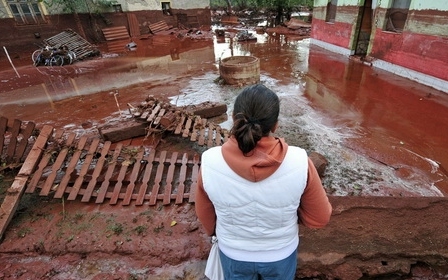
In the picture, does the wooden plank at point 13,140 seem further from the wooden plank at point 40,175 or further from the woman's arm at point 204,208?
the woman's arm at point 204,208

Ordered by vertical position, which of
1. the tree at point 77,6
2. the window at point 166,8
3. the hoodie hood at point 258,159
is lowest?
the hoodie hood at point 258,159

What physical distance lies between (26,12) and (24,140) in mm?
15205

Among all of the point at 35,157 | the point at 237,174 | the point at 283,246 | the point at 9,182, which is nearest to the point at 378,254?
the point at 283,246

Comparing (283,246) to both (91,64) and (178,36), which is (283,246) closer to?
(91,64)

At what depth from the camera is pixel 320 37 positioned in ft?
44.6

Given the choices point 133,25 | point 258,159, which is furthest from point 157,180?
point 133,25

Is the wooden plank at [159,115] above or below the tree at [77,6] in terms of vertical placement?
Answer: below

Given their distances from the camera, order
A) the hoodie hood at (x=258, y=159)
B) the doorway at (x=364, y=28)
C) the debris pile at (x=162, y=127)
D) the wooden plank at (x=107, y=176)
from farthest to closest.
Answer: the doorway at (x=364, y=28) < the debris pile at (x=162, y=127) < the wooden plank at (x=107, y=176) < the hoodie hood at (x=258, y=159)

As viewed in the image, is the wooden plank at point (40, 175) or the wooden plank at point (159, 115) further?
the wooden plank at point (159, 115)

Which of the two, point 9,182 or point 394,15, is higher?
point 394,15

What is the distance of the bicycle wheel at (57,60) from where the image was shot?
11578 mm

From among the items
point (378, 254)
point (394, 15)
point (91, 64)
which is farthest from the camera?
point (91, 64)

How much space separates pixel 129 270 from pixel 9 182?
110 inches

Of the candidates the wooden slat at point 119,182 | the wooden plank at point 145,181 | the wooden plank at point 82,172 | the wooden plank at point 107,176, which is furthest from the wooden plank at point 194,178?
the wooden plank at point 82,172
